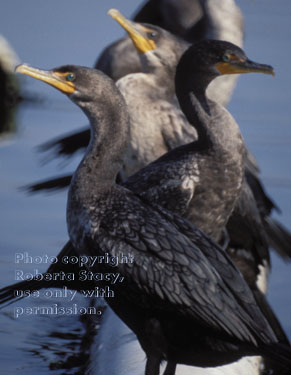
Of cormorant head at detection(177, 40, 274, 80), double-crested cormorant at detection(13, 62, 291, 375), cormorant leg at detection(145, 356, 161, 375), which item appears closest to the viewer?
double-crested cormorant at detection(13, 62, 291, 375)

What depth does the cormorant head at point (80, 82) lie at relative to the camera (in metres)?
3.70

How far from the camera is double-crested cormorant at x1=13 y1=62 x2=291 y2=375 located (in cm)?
335

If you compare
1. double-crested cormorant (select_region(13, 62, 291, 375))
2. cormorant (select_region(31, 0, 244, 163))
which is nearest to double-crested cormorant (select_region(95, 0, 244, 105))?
cormorant (select_region(31, 0, 244, 163))

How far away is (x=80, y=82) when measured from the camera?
374 cm

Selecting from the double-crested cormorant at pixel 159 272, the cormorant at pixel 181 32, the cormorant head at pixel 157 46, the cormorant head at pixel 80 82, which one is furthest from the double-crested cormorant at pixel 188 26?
the double-crested cormorant at pixel 159 272

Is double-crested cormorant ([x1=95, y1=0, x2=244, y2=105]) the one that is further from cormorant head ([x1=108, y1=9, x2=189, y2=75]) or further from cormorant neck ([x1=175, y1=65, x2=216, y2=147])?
cormorant neck ([x1=175, y1=65, x2=216, y2=147])

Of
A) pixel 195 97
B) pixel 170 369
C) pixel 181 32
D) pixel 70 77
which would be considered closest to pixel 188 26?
pixel 181 32

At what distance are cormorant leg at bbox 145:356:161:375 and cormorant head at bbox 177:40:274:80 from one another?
1.57m

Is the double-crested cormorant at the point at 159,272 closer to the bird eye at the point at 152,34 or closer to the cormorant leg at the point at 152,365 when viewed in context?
the cormorant leg at the point at 152,365

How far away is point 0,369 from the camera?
14.3 ft

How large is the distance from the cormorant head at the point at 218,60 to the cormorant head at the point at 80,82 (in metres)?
0.96

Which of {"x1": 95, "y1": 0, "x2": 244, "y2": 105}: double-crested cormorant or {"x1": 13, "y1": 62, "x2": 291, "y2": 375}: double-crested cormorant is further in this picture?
{"x1": 95, "y1": 0, "x2": 244, "y2": 105}: double-crested cormorant

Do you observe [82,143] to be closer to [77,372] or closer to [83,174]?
[77,372]

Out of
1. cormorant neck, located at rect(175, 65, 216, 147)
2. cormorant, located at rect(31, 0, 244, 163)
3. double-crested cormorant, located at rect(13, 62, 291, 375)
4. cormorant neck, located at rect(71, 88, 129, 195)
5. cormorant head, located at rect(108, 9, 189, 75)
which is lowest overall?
double-crested cormorant, located at rect(13, 62, 291, 375)
